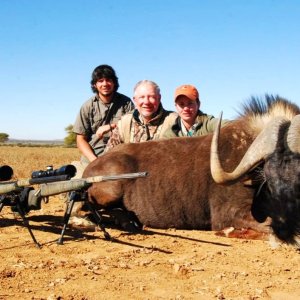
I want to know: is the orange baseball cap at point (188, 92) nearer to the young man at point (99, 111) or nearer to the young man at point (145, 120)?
the young man at point (145, 120)

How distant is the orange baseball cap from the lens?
6559mm

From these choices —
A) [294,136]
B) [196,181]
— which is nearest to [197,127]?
[196,181]

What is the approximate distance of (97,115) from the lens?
7.78 m

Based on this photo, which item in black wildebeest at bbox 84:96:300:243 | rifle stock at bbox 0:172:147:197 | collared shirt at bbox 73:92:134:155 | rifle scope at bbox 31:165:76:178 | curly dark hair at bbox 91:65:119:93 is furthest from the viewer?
collared shirt at bbox 73:92:134:155

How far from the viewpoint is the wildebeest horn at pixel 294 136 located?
4.35 m

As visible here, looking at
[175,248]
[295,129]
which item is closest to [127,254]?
[175,248]

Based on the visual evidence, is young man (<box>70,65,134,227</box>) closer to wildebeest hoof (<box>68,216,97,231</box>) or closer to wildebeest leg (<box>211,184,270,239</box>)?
wildebeest hoof (<box>68,216,97,231</box>)

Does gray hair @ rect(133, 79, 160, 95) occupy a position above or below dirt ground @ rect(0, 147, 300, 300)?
above

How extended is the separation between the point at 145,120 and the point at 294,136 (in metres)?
2.79

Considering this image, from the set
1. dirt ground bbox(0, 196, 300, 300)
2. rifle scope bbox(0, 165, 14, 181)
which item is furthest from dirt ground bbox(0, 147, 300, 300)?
rifle scope bbox(0, 165, 14, 181)

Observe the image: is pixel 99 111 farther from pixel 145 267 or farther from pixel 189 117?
pixel 145 267

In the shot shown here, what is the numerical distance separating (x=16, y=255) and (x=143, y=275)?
135cm

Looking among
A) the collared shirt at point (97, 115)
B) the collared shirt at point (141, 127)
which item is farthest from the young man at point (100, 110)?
the collared shirt at point (141, 127)

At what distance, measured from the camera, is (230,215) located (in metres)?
5.32
